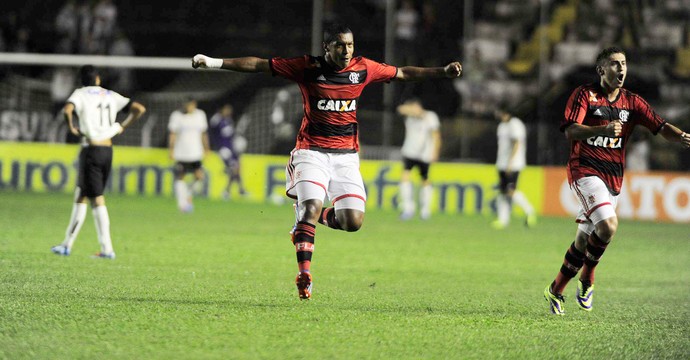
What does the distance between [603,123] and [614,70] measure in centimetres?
44

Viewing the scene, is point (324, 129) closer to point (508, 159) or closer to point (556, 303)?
point (556, 303)

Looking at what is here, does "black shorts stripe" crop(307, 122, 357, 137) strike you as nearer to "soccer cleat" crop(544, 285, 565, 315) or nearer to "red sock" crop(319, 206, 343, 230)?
"red sock" crop(319, 206, 343, 230)

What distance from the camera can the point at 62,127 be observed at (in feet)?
86.3

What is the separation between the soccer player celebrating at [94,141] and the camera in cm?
1293

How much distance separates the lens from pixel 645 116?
977 centimetres

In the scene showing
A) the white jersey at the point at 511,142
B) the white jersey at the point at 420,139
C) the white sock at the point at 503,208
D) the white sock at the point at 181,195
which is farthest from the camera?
the white jersey at the point at 420,139

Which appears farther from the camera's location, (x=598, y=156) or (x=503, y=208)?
(x=503, y=208)

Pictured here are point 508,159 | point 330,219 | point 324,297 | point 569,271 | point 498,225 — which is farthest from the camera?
point 498,225

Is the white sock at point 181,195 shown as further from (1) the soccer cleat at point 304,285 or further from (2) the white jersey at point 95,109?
(1) the soccer cleat at point 304,285

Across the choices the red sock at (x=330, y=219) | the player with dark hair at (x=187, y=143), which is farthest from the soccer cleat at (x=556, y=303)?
the player with dark hair at (x=187, y=143)

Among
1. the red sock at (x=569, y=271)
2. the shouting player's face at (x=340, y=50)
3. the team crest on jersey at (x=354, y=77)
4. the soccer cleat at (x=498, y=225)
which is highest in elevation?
the shouting player's face at (x=340, y=50)

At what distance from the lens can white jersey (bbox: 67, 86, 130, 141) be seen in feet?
42.4

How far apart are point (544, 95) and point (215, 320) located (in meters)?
20.5

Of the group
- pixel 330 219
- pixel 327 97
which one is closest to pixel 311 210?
pixel 330 219
